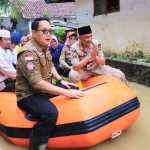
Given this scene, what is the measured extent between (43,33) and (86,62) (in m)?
1.02

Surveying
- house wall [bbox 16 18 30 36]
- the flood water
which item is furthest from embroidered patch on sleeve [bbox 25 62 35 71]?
house wall [bbox 16 18 30 36]

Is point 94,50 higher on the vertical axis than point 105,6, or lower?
lower

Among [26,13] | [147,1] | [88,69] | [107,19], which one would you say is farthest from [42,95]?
[26,13]

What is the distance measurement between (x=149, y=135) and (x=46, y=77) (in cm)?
144

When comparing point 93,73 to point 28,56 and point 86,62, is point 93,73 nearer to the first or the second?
point 86,62

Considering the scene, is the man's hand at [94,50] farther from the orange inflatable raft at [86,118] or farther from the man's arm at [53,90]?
the man's arm at [53,90]

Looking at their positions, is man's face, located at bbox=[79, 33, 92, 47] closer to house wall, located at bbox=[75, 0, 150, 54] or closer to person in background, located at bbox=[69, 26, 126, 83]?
A: person in background, located at bbox=[69, 26, 126, 83]

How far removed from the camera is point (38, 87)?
204 centimetres

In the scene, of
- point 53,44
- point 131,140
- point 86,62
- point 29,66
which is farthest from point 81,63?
point 53,44

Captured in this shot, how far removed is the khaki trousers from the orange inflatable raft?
699mm

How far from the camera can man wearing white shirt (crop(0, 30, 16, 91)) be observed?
2797mm

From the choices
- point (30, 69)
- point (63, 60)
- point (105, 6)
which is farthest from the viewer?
point (105, 6)

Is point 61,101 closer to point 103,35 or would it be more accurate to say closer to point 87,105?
point 87,105

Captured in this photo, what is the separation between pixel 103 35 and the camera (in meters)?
7.14
